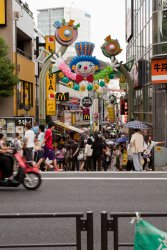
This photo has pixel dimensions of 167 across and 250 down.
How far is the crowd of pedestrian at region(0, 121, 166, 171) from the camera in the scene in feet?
50.6

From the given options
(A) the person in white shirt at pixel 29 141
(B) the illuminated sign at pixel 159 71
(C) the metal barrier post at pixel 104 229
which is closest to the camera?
(C) the metal barrier post at pixel 104 229

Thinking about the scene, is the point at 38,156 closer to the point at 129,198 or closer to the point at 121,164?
the point at 121,164

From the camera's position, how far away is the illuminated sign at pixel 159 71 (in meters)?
22.0

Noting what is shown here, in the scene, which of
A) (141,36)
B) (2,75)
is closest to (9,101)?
(2,75)

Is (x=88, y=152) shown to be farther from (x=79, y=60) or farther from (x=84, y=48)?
(x=84, y=48)

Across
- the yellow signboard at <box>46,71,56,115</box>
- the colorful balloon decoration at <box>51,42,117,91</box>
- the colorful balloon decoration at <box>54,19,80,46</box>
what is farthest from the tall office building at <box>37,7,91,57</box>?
the colorful balloon decoration at <box>54,19,80,46</box>

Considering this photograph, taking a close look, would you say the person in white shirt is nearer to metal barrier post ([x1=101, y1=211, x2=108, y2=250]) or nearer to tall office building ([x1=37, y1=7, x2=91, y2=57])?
metal barrier post ([x1=101, y1=211, x2=108, y2=250])

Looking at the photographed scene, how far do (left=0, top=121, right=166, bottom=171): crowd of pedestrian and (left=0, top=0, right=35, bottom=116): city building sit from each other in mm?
13824

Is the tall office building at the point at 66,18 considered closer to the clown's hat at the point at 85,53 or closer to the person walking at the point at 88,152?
the clown's hat at the point at 85,53

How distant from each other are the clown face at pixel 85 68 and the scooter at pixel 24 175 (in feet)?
61.6

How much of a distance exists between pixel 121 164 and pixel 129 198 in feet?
26.8

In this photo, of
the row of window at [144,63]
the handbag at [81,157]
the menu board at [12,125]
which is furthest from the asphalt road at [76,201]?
the row of window at [144,63]

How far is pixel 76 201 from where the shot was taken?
977 cm

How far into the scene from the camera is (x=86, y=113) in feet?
134
